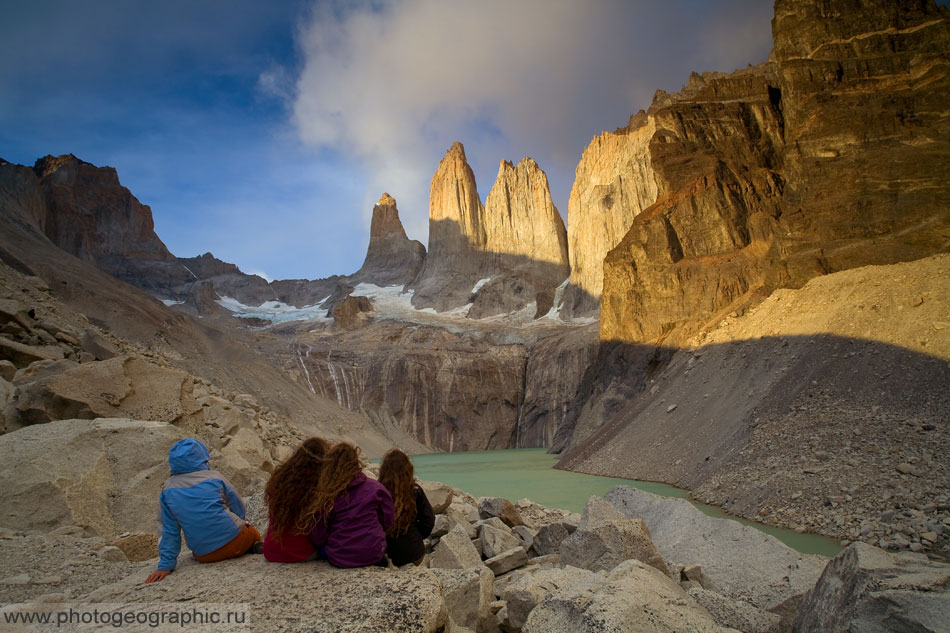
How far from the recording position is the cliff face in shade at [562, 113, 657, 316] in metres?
66.4

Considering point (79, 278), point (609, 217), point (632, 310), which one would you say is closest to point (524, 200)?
point (609, 217)

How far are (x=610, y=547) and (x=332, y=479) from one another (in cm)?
269

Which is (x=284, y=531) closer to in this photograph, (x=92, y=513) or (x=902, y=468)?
(x=92, y=513)

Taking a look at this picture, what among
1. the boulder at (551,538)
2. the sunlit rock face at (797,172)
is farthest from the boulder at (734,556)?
the sunlit rock face at (797,172)

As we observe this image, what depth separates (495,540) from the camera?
6.29 meters

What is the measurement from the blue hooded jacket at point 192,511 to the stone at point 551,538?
136 inches

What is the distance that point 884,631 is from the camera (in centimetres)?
297

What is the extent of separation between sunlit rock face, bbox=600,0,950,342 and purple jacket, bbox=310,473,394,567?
2354 cm

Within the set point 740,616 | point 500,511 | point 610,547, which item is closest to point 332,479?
point 610,547

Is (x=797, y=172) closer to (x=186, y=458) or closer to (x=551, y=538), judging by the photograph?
(x=551, y=538)

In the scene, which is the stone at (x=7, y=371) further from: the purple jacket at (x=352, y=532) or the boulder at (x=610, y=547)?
the boulder at (x=610, y=547)

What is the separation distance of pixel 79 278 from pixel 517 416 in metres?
42.0

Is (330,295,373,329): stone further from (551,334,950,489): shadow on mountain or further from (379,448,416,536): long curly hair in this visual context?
(379,448,416,536): long curly hair

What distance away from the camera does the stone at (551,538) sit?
632cm
